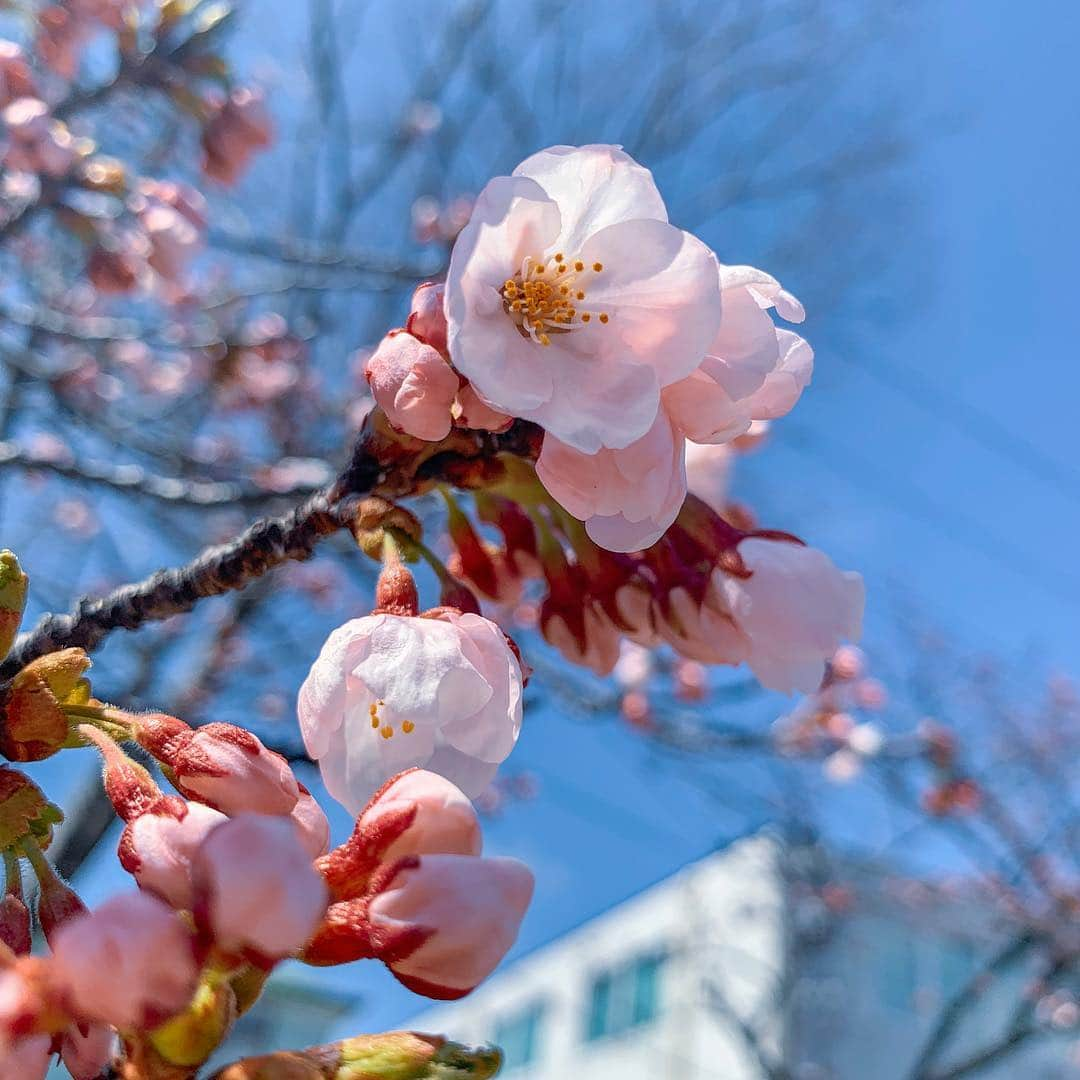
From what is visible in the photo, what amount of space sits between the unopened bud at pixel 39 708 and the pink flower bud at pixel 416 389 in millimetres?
321

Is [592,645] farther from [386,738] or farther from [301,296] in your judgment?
[301,296]

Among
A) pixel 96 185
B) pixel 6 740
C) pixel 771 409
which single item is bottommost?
pixel 96 185

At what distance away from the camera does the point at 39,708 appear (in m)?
0.73

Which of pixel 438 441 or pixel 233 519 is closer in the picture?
pixel 438 441

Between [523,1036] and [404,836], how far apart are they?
55.5 ft

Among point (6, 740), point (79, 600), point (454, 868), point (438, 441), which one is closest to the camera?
point (454, 868)

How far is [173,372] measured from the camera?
19.8 feet

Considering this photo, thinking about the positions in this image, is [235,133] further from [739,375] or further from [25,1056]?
[25,1056]

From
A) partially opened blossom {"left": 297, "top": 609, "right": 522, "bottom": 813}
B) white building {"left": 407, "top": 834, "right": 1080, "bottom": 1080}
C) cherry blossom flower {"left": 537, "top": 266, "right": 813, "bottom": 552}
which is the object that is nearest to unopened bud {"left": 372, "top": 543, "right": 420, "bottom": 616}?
partially opened blossom {"left": 297, "top": 609, "right": 522, "bottom": 813}

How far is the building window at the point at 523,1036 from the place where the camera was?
15297mm

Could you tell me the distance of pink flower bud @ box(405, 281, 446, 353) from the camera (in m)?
0.89

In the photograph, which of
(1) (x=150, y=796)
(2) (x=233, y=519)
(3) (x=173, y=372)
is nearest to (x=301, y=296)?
(2) (x=233, y=519)

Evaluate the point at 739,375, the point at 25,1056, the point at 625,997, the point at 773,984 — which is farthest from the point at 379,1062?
the point at 625,997

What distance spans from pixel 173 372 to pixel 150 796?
5.88m
